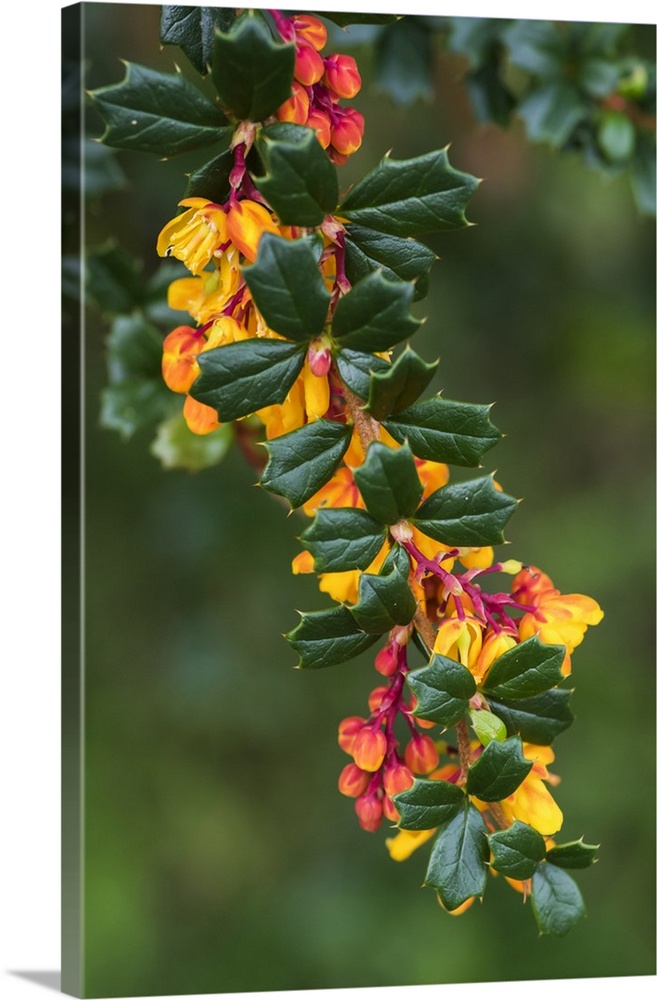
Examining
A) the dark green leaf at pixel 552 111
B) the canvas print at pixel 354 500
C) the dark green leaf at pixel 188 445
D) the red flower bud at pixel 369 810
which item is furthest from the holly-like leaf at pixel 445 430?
the dark green leaf at pixel 552 111

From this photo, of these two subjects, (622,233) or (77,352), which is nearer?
(77,352)

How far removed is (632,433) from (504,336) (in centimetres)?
27

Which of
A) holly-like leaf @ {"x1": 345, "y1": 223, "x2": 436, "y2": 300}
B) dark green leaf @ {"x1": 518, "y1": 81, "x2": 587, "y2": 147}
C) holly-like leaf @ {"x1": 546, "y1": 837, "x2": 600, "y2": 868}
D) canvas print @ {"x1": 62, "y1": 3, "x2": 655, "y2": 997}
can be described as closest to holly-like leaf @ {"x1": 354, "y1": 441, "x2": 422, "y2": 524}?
canvas print @ {"x1": 62, "y1": 3, "x2": 655, "y2": 997}

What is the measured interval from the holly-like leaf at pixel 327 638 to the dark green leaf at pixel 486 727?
0.07 metres

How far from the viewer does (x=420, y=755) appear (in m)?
0.82

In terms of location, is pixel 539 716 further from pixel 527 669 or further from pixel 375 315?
pixel 375 315

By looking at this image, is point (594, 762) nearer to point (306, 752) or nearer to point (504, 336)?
point (306, 752)

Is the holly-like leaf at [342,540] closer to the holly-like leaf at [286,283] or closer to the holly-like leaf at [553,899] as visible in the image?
the holly-like leaf at [286,283]

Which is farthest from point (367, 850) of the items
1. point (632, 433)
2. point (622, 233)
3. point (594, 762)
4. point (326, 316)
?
point (326, 316)

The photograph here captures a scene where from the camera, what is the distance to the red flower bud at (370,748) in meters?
0.75

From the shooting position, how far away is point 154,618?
188 centimetres

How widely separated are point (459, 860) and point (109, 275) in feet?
2.35

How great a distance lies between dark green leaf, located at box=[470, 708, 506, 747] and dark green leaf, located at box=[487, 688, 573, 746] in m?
0.08

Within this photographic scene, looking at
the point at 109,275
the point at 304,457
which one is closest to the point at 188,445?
the point at 109,275
